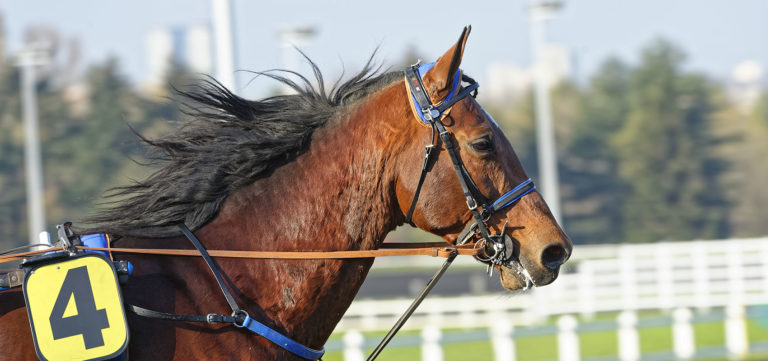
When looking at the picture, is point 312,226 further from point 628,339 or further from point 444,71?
point 628,339

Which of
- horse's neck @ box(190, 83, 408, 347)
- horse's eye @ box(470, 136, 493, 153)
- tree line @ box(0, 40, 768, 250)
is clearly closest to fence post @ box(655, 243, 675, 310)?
horse's eye @ box(470, 136, 493, 153)

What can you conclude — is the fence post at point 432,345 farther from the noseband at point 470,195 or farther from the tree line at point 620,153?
the tree line at point 620,153

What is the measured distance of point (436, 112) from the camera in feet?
11.7

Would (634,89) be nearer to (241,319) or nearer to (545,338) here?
(545,338)

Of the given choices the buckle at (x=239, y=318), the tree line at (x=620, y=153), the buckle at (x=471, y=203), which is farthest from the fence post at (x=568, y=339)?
the tree line at (x=620, y=153)

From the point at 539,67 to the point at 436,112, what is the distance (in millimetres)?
17615

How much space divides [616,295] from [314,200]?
1658 cm

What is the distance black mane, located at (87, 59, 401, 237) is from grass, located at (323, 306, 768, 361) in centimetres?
1007

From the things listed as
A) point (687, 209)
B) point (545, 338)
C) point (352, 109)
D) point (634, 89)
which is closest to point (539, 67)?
point (545, 338)

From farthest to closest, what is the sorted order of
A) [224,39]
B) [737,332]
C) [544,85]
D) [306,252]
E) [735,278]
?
[544,85] → [735,278] → [737,332] → [224,39] → [306,252]

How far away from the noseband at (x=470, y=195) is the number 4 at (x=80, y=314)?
4.12 feet

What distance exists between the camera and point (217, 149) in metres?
3.60

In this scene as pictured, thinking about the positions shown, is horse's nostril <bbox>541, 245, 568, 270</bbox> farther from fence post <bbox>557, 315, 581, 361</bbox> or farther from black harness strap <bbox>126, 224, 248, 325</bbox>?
fence post <bbox>557, 315, 581, 361</bbox>

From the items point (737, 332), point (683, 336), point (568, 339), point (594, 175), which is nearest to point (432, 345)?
point (568, 339)
